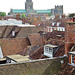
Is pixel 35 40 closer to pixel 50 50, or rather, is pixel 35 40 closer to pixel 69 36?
pixel 50 50

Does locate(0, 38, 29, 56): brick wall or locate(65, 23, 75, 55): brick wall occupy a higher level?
locate(65, 23, 75, 55): brick wall

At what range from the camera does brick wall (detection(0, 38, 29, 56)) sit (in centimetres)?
3678

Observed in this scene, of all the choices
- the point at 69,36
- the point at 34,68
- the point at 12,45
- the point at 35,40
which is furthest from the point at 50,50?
the point at 35,40

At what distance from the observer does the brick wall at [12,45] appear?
121ft

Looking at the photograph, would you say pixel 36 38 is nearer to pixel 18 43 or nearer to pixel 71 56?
pixel 18 43

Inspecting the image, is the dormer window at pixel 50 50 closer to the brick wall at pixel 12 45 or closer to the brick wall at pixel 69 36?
the brick wall at pixel 69 36

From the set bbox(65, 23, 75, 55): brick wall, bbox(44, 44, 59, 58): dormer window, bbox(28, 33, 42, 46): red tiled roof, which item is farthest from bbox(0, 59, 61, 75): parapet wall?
bbox(28, 33, 42, 46): red tiled roof

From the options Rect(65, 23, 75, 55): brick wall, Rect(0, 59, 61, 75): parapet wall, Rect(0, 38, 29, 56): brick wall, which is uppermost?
Rect(65, 23, 75, 55): brick wall

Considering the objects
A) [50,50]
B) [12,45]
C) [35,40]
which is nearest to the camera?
[50,50]

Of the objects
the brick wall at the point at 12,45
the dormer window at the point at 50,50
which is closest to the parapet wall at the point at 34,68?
the dormer window at the point at 50,50

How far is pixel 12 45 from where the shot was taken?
125 feet

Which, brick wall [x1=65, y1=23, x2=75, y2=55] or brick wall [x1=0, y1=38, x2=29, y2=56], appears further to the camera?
brick wall [x1=0, y1=38, x2=29, y2=56]

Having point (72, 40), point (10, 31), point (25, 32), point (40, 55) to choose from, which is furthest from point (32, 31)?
point (72, 40)

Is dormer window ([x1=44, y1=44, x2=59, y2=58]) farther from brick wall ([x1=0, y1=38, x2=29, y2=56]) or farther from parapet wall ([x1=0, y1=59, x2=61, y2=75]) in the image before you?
brick wall ([x1=0, y1=38, x2=29, y2=56])
